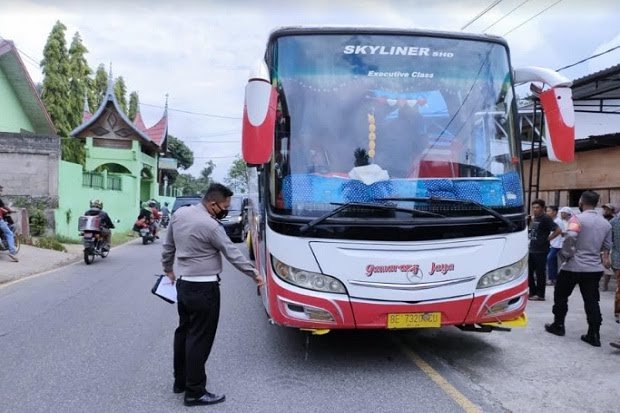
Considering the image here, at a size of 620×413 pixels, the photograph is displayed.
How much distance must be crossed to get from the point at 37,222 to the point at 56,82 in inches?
676

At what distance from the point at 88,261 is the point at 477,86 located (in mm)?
10375

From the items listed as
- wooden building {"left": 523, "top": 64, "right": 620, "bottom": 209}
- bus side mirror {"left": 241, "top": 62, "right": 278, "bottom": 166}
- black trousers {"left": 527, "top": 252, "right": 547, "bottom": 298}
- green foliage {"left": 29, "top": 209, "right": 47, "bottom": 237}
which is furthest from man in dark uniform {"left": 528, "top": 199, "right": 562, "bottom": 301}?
green foliage {"left": 29, "top": 209, "right": 47, "bottom": 237}

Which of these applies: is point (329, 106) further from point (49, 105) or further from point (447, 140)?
point (49, 105)

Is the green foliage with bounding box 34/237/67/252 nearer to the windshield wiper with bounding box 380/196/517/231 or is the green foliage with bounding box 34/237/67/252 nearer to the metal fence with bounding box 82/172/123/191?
the metal fence with bounding box 82/172/123/191

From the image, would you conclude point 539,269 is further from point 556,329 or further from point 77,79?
point 77,79

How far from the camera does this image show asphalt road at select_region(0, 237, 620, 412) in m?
4.11

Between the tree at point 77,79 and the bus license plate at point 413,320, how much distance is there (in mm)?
31365

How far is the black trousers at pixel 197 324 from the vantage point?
4047mm

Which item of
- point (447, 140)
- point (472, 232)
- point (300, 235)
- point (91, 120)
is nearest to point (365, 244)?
point (300, 235)

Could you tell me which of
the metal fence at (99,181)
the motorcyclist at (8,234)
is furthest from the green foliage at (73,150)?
the motorcyclist at (8,234)

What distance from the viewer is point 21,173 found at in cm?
1625

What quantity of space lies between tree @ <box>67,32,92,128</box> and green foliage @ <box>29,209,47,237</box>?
57.4 feet

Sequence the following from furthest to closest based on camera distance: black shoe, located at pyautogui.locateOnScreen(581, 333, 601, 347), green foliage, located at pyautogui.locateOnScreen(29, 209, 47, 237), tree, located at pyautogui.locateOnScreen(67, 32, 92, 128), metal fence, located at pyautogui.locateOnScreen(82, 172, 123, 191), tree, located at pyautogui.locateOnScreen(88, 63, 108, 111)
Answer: tree, located at pyautogui.locateOnScreen(88, 63, 108, 111)
tree, located at pyautogui.locateOnScreen(67, 32, 92, 128)
metal fence, located at pyautogui.locateOnScreen(82, 172, 123, 191)
green foliage, located at pyautogui.locateOnScreen(29, 209, 47, 237)
black shoe, located at pyautogui.locateOnScreen(581, 333, 601, 347)

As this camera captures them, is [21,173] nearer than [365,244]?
No
